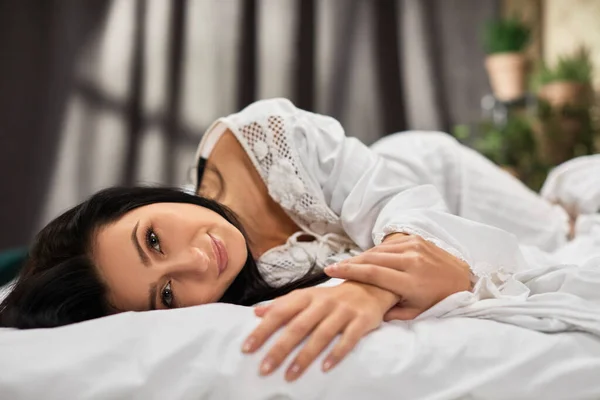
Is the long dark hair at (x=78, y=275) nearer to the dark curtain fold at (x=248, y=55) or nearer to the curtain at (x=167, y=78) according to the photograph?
the curtain at (x=167, y=78)

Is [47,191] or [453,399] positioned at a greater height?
[453,399]

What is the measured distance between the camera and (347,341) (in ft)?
2.33

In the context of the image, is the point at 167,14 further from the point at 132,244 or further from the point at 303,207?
the point at 132,244

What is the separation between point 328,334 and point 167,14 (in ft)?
7.98

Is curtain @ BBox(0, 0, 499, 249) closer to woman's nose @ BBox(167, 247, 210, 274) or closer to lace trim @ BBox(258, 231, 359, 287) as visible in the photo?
lace trim @ BBox(258, 231, 359, 287)

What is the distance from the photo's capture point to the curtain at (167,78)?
8.80 ft

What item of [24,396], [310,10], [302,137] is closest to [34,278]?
[24,396]

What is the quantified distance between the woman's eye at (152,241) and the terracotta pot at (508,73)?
2465mm

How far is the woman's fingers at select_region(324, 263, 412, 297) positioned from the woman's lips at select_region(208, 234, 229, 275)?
231 millimetres

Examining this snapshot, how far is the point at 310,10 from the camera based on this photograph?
3061mm

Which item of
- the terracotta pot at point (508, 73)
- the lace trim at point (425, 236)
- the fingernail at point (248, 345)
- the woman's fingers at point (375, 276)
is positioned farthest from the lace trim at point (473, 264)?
the terracotta pot at point (508, 73)

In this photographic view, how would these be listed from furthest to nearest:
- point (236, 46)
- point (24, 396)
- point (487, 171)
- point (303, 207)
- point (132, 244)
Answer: point (236, 46) < point (487, 171) < point (303, 207) < point (132, 244) < point (24, 396)

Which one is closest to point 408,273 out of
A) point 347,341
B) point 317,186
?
point 347,341

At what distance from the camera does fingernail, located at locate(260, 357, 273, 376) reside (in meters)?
0.69
